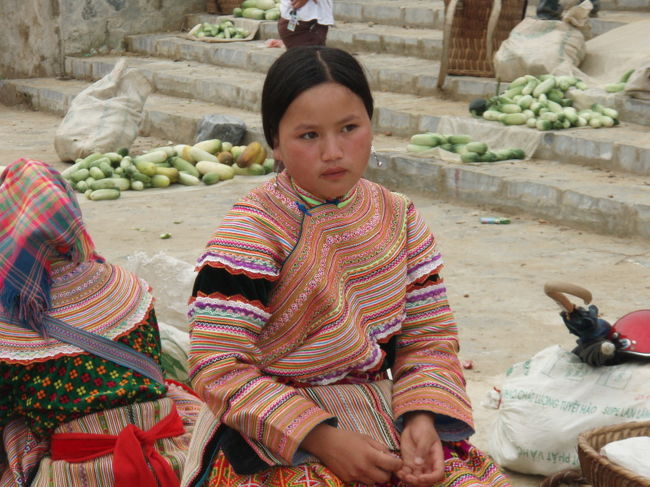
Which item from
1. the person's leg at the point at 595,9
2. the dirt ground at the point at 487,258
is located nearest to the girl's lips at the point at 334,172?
the dirt ground at the point at 487,258

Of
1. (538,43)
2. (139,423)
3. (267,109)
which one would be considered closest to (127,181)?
(538,43)

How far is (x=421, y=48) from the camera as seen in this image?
10.2 metres

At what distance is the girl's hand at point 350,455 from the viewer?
200 centimetres

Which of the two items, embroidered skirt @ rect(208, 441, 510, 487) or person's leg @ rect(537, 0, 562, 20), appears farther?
person's leg @ rect(537, 0, 562, 20)

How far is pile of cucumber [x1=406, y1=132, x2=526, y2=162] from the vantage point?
745 centimetres

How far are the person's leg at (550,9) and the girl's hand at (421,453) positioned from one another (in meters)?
7.07

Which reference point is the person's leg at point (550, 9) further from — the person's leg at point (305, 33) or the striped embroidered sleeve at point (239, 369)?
the striped embroidered sleeve at point (239, 369)

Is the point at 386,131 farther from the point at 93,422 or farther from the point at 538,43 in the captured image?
the point at 93,422

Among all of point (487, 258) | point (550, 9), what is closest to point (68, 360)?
point (487, 258)

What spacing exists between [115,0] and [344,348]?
11.6 metres

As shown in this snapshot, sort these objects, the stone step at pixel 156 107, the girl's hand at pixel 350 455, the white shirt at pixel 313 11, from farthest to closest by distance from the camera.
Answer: the stone step at pixel 156 107
the white shirt at pixel 313 11
the girl's hand at pixel 350 455

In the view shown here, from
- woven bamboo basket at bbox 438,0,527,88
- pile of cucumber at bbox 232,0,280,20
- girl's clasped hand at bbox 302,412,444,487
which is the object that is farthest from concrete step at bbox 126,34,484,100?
girl's clasped hand at bbox 302,412,444,487

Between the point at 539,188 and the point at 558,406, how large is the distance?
12.0 feet

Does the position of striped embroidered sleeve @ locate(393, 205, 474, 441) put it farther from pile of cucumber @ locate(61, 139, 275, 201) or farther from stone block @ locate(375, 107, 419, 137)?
stone block @ locate(375, 107, 419, 137)
